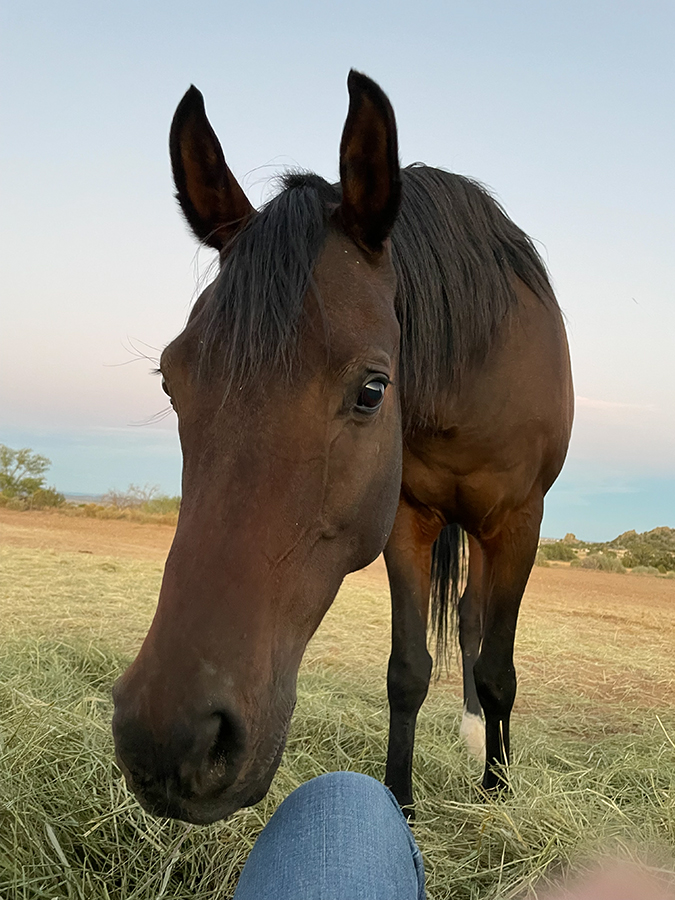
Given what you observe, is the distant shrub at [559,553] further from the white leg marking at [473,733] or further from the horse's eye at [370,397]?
the horse's eye at [370,397]

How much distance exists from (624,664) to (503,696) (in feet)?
10.8

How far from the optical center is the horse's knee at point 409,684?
7.78 ft

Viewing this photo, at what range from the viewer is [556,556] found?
14.0 meters

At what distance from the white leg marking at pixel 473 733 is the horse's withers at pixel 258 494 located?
210 cm

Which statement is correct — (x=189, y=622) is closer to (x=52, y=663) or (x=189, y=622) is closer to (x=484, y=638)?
(x=484, y=638)

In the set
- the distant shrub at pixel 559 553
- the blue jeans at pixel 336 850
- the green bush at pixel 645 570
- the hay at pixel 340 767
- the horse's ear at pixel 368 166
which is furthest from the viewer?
the distant shrub at pixel 559 553

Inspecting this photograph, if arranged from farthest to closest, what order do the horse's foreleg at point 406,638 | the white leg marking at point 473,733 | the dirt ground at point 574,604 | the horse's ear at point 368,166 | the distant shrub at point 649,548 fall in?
the distant shrub at point 649,548, the dirt ground at point 574,604, the white leg marking at point 473,733, the horse's foreleg at point 406,638, the horse's ear at point 368,166

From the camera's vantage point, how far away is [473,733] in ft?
10.8

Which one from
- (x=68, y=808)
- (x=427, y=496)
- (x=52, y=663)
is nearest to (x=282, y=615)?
(x=68, y=808)

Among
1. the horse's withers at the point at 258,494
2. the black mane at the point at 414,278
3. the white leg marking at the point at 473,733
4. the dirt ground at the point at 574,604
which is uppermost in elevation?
the black mane at the point at 414,278

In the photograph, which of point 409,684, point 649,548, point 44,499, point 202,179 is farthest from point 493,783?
point 44,499

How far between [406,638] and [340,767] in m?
Answer: 0.63

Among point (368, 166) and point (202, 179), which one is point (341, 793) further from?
point (202, 179)

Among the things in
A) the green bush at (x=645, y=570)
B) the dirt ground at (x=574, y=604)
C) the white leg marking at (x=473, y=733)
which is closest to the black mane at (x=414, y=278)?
the white leg marking at (x=473, y=733)
